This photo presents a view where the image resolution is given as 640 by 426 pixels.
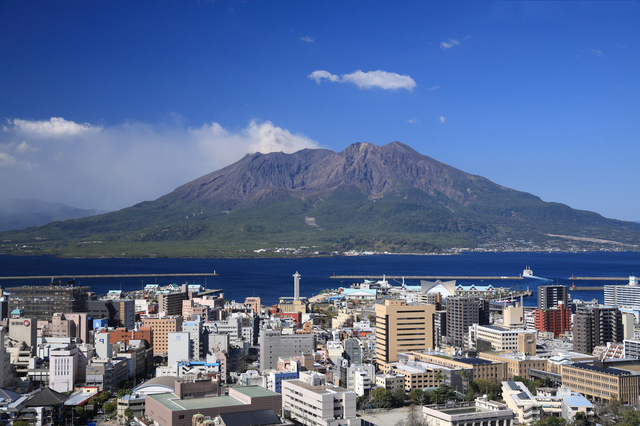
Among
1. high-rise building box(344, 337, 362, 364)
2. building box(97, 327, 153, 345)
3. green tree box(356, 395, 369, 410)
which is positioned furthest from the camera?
building box(97, 327, 153, 345)

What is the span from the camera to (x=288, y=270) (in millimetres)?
61500

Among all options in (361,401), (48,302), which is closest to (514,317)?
(361,401)

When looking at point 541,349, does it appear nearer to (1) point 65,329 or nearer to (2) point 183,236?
(1) point 65,329

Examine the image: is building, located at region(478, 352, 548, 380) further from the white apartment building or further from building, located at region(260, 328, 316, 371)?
building, located at region(260, 328, 316, 371)

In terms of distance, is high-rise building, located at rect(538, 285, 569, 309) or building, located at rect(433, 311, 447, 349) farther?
high-rise building, located at rect(538, 285, 569, 309)

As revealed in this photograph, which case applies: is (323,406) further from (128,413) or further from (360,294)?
(360,294)

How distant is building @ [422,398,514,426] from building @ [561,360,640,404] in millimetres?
3095

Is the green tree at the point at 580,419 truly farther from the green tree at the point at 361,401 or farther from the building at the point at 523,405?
the green tree at the point at 361,401

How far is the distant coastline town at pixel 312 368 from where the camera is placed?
1328 cm

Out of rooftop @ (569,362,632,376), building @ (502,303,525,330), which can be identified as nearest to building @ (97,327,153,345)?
rooftop @ (569,362,632,376)

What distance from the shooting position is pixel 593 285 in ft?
163

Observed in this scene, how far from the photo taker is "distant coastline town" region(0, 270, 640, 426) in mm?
13281

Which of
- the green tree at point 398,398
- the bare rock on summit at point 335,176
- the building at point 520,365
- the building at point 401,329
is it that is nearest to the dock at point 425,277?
the building at point 401,329

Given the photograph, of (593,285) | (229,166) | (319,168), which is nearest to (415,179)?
(319,168)
